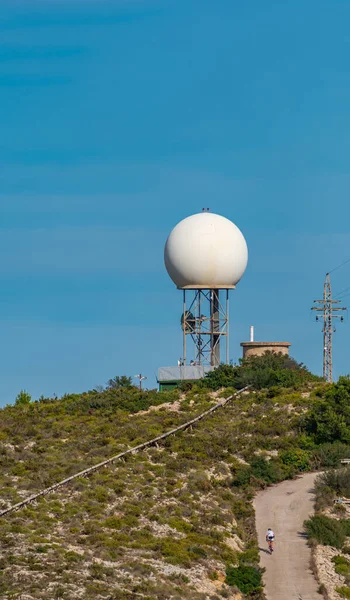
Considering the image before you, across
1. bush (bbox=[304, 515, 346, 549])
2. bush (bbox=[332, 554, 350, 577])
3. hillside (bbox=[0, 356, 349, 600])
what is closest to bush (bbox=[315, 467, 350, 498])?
hillside (bbox=[0, 356, 349, 600])

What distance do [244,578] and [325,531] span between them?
667 centimetres

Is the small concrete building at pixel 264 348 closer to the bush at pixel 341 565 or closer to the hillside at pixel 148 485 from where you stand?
the hillside at pixel 148 485

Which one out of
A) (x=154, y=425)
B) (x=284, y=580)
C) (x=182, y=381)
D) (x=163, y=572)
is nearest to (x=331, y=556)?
(x=284, y=580)

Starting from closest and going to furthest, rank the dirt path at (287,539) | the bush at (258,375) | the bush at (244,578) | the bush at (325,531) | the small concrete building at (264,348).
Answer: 1. the bush at (244,578)
2. the dirt path at (287,539)
3. the bush at (325,531)
4. the bush at (258,375)
5. the small concrete building at (264,348)

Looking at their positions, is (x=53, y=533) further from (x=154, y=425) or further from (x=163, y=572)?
(x=154, y=425)

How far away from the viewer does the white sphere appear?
72375 millimetres

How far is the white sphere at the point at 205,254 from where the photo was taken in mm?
72375

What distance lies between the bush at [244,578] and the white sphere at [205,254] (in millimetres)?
33178

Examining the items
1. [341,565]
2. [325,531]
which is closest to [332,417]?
[325,531]

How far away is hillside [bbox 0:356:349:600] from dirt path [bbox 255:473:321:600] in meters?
0.67

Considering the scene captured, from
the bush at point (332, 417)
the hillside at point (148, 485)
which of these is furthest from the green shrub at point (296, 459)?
the bush at point (332, 417)

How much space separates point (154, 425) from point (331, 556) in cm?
1897

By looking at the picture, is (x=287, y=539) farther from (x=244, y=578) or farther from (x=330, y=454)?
(x=330, y=454)

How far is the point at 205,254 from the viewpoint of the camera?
72250 millimetres
